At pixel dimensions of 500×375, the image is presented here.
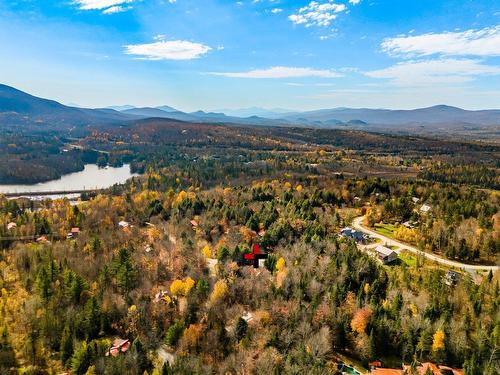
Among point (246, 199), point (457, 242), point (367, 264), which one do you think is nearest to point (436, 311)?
point (367, 264)

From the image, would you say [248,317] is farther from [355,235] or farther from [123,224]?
[123,224]

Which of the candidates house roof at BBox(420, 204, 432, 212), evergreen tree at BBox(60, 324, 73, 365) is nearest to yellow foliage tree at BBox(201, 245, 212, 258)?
evergreen tree at BBox(60, 324, 73, 365)

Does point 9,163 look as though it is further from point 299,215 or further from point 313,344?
point 313,344

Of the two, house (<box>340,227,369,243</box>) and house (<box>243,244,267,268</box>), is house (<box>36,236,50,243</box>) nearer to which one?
house (<box>243,244,267,268</box>)

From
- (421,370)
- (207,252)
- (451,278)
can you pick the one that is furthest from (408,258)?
(207,252)

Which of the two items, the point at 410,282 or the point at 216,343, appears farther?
the point at 410,282
